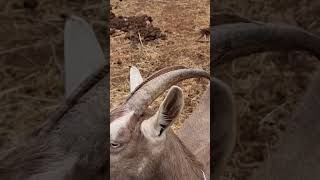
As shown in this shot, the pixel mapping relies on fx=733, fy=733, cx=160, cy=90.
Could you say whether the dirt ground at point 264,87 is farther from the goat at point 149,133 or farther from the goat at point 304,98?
the goat at point 149,133

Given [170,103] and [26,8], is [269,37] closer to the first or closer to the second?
[170,103]

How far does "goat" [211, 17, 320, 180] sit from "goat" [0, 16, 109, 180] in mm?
378

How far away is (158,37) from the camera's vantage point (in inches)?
140

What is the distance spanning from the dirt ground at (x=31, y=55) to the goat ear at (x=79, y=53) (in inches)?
26.5

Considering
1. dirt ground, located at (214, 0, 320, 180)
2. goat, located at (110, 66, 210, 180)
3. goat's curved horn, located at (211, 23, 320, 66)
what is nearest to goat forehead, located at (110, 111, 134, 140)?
goat, located at (110, 66, 210, 180)

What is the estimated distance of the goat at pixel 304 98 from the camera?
83.2 inches

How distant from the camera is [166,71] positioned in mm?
1981

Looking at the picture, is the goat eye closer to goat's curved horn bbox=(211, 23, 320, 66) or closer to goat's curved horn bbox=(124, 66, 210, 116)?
goat's curved horn bbox=(124, 66, 210, 116)

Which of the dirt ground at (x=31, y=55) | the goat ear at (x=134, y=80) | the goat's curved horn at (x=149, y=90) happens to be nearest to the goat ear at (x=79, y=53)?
the goat ear at (x=134, y=80)

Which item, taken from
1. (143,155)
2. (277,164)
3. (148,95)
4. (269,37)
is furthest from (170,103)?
(277,164)

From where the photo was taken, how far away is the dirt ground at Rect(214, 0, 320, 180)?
2.92 m

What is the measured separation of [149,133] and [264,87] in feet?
4.43

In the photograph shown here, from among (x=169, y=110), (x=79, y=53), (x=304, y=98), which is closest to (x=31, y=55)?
(x=79, y=53)

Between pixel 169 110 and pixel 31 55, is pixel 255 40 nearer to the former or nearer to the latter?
pixel 169 110
